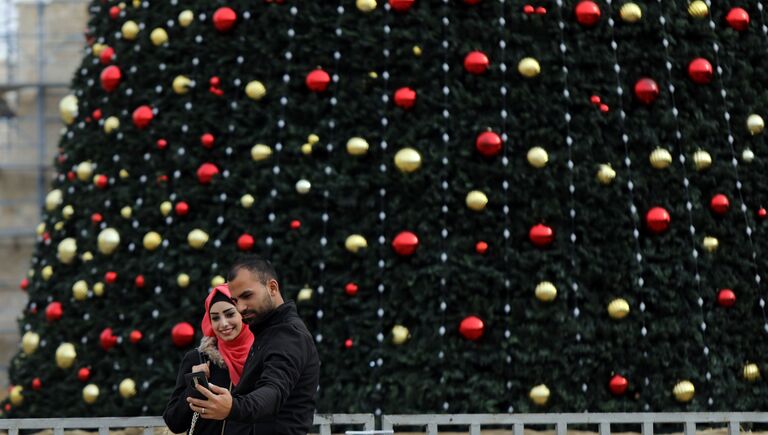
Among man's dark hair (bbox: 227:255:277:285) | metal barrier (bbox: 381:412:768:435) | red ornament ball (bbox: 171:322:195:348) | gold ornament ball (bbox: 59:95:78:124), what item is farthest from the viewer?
gold ornament ball (bbox: 59:95:78:124)

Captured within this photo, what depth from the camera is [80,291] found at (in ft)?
19.4

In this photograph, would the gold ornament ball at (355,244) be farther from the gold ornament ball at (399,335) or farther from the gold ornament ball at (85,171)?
the gold ornament ball at (85,171)

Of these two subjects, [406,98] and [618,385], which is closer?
[618,385]

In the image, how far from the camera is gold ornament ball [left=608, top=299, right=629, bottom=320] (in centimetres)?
544

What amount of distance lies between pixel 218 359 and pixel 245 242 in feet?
8.83

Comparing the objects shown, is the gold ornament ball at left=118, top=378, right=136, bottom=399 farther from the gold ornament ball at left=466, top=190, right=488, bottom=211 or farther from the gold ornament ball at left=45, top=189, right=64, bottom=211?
the gold ornament ball at left=466, top=190, right=488, bottom=211

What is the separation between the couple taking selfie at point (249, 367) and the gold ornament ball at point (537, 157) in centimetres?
287

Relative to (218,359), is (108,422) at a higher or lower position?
lower

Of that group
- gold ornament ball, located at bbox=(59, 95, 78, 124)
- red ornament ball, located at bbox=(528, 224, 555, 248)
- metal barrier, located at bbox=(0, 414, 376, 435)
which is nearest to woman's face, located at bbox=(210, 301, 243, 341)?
metal barrier, located at bbox=(0, 414, 376, 435)

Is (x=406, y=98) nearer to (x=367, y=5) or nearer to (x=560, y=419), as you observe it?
(x=367, y=5)

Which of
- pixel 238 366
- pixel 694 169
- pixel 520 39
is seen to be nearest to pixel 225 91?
pixel 520 39

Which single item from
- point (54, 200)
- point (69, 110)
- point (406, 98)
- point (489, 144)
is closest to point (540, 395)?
point (489, 144)

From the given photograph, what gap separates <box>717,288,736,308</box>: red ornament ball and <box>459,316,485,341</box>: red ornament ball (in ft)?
4.10

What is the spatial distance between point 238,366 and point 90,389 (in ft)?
10.1
